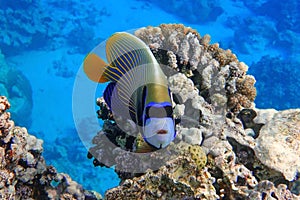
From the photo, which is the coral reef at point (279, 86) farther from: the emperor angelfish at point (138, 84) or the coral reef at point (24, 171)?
the emperor angelfish at point (138, 84)

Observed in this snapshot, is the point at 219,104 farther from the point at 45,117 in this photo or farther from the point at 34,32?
the point at 34,32

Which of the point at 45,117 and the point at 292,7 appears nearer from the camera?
the point at 45,117

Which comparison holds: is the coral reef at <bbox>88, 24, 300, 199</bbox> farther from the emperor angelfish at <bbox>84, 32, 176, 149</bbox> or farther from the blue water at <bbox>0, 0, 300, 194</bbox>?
the blue water at <bbox>0, 0, 300, 194</bbox>

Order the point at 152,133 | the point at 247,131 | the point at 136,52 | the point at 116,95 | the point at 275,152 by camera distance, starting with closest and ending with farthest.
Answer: the point at 152,133 < the point at 136,52 < the point at 116,95 < the point at 275,152 < the point at 247,131

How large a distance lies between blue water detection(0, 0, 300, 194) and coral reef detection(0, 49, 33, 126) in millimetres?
59

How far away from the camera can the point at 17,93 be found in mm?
17297

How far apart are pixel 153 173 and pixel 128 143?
646 millimetres

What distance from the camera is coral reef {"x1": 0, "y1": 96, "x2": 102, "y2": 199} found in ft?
8.49

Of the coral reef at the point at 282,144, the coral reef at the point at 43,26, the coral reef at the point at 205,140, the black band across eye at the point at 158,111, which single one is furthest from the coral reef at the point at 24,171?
the coral reef at the point at 43,26

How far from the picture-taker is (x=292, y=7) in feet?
82.8

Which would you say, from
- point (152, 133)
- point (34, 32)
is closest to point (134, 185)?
point (152, 133)

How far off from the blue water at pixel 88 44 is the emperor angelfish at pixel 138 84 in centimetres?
1223

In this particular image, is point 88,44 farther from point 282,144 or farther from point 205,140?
point 282,144

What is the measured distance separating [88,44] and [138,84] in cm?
2164
